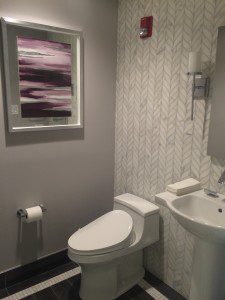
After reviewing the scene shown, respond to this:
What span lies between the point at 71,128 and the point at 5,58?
0.69 metres

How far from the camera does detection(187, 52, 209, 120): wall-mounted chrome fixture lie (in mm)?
1577

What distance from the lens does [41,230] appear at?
2.13m

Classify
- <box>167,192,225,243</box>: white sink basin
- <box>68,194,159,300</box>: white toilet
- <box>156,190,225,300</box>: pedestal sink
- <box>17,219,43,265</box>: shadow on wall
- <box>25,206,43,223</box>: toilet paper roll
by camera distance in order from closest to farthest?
<box>167,192,225,243</box>: white sink basin
<box>156,190,225,300</box>: pedestal sink
<box>68,194,159,300</box>: white toilet
<box>25,206,43,223</box>: toilet paper roll
<box>17,219,43,265</box>: shadow on wall

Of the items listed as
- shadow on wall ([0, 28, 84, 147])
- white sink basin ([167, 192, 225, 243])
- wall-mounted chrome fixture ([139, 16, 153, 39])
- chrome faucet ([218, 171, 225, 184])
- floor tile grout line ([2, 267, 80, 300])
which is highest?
wall-mounted chrome fixture ([139, 16, 153, 39])

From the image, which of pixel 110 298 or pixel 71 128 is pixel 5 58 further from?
pixel 110 298

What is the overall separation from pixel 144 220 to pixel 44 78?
1274 millimetres

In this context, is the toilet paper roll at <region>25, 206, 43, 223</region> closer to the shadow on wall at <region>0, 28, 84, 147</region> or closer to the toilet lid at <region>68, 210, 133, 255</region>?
the toilet lid at <region>68, 210, 133, 255</region>

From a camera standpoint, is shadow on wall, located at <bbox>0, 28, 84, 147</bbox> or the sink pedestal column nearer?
the sink pedestal column

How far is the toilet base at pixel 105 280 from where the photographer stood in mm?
1816

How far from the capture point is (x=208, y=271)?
4.96 feet

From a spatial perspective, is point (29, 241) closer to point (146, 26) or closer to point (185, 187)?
point (185, 187)

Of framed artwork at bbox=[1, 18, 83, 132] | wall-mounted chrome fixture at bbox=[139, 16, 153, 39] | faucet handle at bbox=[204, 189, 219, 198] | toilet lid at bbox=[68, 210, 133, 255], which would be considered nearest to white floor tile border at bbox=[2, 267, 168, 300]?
toilet lid at bbox=[68, 210, 133, 255]

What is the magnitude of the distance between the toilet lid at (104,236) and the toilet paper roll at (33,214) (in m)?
0.33

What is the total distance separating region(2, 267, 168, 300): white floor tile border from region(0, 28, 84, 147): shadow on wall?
3.60 feet
